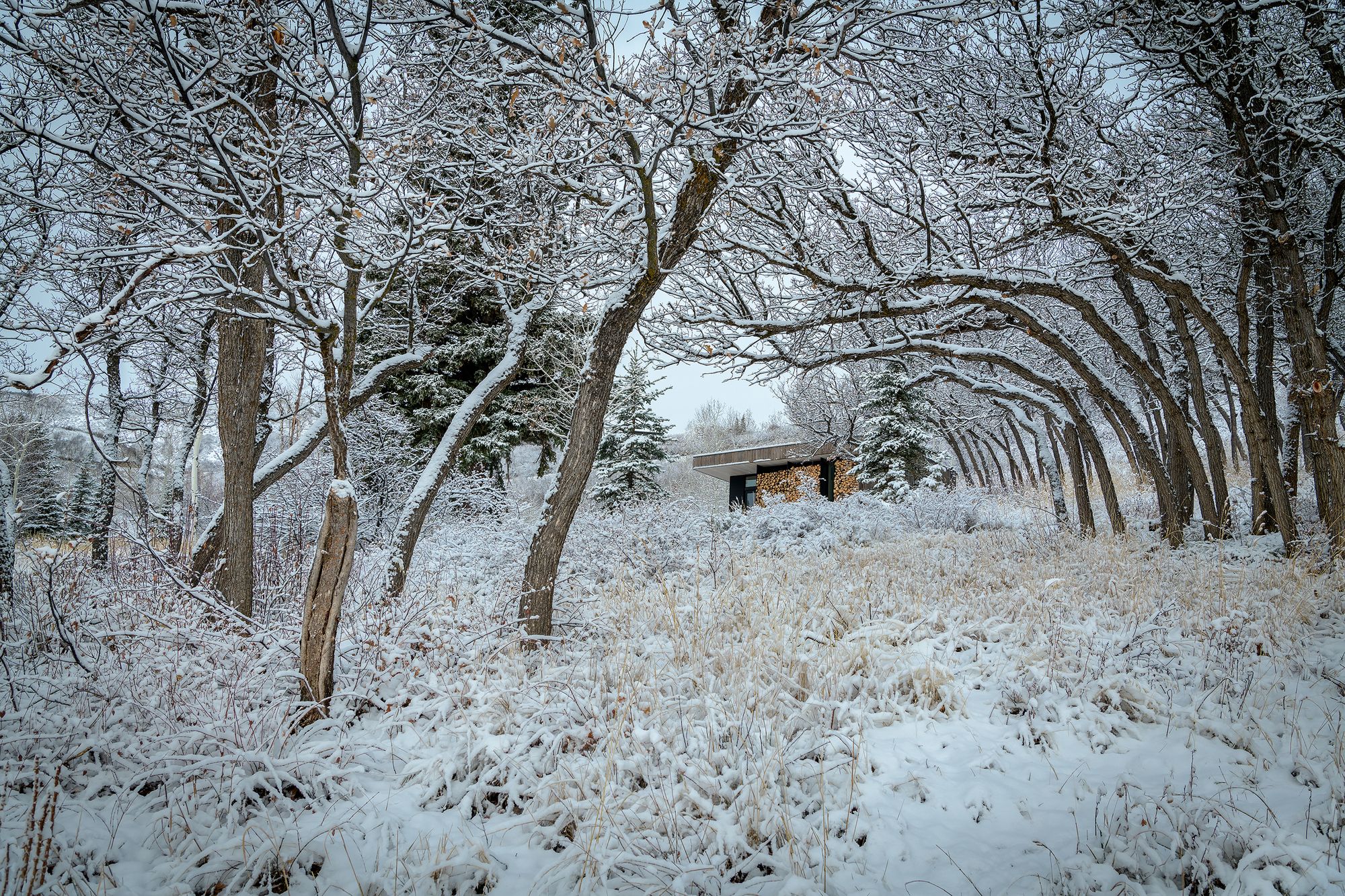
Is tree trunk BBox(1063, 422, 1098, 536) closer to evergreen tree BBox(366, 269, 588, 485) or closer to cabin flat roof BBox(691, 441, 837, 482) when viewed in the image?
cabin flat roof BBox(691, 441, 837, 482)

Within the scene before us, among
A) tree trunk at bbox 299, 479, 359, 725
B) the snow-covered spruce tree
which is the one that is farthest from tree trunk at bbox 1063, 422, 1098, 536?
the snow-covered spruce tree

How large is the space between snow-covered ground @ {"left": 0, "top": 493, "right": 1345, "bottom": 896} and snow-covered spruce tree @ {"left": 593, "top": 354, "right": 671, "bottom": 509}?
14897 millimetres

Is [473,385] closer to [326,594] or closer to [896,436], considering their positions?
[896,436]

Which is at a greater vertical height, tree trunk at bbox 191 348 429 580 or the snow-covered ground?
tree trunk at bbox 191 348 429 580

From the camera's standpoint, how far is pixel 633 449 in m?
20.0

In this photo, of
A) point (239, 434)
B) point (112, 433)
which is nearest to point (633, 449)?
point (112, 433)

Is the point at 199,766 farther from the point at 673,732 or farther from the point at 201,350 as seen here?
the point at 201,350

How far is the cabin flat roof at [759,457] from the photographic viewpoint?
19.9 m

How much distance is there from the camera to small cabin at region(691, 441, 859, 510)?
19875mm

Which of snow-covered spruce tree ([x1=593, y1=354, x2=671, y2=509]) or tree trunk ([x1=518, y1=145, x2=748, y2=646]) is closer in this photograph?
tree trunk ([x1=518, y1=145, x2=748, y2=646])

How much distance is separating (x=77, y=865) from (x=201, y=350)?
7.83 m

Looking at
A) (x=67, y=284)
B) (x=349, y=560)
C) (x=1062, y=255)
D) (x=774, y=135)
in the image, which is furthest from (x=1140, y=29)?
(x=67, y=284)

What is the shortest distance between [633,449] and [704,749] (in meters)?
17.3

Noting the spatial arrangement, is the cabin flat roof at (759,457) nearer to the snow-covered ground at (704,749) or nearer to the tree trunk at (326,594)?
the snow-covered ground at (704,749)
